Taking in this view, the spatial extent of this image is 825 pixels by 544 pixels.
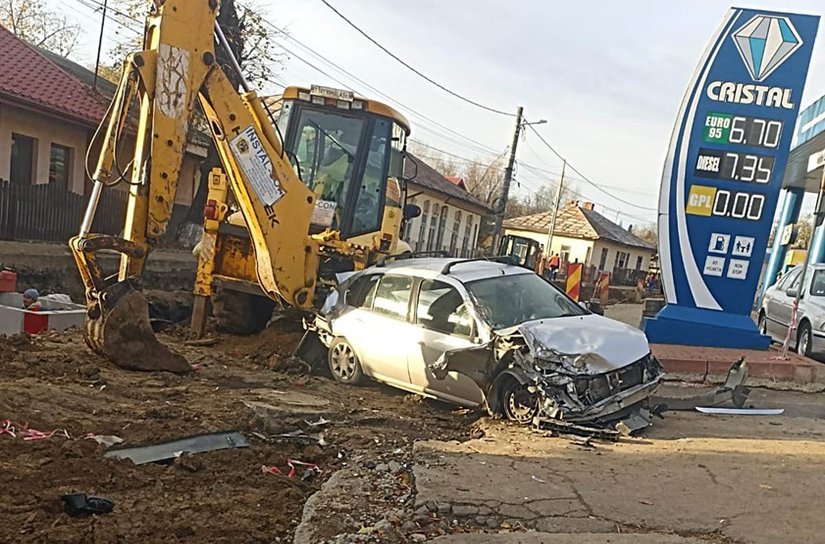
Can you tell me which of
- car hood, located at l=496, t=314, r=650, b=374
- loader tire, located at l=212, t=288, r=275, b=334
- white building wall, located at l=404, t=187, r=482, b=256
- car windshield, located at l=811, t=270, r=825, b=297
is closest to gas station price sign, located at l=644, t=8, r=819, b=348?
car windshield, located at l=811, t=270, r=825, b=297

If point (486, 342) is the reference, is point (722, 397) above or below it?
below

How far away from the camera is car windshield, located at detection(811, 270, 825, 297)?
42.0ft

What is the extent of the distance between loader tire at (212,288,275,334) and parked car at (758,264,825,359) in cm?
861

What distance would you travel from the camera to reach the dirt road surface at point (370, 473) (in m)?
4.35

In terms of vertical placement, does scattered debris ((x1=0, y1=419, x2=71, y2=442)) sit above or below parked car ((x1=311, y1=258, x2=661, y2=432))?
below

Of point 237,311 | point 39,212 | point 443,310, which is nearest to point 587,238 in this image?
point 39,212

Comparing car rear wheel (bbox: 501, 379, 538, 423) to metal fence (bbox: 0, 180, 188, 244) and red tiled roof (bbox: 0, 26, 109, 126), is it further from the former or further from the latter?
red tiled roof (bbox: 0, 26, 109, 126)

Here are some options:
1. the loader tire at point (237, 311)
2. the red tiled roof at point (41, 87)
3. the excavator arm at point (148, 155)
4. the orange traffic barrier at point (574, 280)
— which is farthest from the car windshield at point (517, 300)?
the red tiled roof at point (41, 87)

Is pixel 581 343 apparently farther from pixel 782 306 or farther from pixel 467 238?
pixel 467 238

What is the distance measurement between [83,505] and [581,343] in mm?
4636

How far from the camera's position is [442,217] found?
40.7 meters

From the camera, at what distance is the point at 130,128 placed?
18031 millimetres

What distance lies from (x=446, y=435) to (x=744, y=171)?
7302 millimetres

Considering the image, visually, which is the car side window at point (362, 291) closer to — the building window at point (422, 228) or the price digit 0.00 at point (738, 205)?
the price digit 0.00 at point (738, 205)
